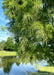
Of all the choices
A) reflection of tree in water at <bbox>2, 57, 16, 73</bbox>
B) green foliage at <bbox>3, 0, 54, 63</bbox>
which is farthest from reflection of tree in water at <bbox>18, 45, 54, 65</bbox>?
reflection of tree in water at <bbox>2, 57, 16, 73</bbox>

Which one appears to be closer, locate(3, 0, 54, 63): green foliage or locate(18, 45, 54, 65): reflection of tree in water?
locate(3, 0, 54, 63): green foliage

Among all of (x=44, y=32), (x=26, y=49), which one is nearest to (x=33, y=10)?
(x=44, y=32)

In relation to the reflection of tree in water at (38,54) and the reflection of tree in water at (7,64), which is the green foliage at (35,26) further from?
the reflection of tree in water at (7,64)

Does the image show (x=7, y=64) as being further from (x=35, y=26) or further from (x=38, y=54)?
(x=35, y=26)

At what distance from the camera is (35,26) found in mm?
7211

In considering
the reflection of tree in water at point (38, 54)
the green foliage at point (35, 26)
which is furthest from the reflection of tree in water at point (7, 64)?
the green foliage at point (35, 26)

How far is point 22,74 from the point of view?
13.2 metres

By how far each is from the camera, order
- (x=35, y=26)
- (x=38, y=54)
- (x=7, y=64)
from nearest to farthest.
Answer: (x=35, y=26), (x=38, y=54), (x=7, y=64)

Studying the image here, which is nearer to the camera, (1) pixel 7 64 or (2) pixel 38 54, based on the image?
(2) pixel 38 54

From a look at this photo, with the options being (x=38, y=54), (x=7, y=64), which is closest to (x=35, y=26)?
(x=38, y=54)

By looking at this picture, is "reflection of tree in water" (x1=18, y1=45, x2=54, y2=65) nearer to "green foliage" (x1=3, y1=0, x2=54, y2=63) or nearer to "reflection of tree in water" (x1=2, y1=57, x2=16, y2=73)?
"green foliage" (x1=3, y1=0, x2=54, y2=63)

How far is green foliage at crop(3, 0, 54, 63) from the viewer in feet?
24.4

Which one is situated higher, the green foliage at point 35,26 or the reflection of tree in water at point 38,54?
the green foliage at point 35,26

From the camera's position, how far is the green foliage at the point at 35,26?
7426 mm
